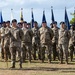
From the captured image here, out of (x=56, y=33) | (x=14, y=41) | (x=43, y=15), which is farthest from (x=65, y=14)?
(x=14, y=41)

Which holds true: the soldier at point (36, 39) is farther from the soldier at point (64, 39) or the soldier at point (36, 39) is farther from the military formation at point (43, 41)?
the soldier at point (64, 39)

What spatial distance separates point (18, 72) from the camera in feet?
50.0

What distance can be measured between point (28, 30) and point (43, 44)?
3.64ft

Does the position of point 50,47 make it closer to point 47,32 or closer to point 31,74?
point 47,32

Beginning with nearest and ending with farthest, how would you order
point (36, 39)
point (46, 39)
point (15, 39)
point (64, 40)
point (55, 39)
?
point (15, 39) → point (64, 40) → point (46, 39) → point (55, 39) → point (36, 39)

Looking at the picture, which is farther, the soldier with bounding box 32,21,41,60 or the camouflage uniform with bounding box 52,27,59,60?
the soldier with bounding box 32,21,41,60

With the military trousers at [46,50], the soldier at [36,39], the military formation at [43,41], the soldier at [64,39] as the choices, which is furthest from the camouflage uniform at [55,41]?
the soldier at [64,39]

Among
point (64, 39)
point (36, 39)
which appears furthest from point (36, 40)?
point (64, 39)

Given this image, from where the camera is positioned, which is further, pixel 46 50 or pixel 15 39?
pixel 46 50

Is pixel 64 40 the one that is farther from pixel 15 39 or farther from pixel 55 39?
pixel 15 39

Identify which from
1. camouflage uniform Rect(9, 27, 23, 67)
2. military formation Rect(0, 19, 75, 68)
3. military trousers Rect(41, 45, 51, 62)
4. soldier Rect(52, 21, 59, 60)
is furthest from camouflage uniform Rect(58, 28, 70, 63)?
camouflage uniform Rect(9, 27, 23, 67)

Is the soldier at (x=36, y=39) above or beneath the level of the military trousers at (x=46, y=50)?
above

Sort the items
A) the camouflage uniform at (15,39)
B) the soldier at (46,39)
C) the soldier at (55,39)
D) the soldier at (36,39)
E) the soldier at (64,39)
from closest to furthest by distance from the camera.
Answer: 1. the camouflage uniform at (15,39)
2. the soldier at (64,39)
3. the soldier at (46,39)
4. the soldier at (55,39)
5. the soldier at (36,39)

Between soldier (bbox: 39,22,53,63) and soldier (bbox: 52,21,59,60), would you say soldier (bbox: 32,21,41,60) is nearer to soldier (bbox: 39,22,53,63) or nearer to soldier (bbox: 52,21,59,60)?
soldier (bbox: 52,21,59,60)
